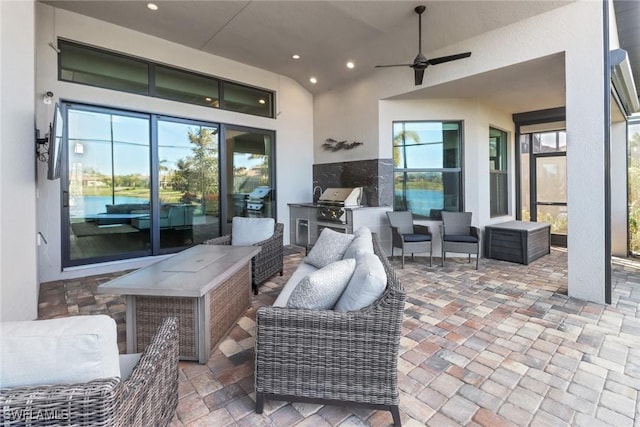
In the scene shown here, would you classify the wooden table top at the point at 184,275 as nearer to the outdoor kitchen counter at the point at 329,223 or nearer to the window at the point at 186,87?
the outdoor kitchen counter at the point at 329,223

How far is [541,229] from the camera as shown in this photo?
5207 millimetres

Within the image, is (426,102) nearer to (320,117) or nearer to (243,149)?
(320,117)

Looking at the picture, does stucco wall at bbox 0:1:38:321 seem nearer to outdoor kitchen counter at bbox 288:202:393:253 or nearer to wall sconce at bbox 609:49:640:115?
outdoor kitchen counter at bbox 288:202:393:253

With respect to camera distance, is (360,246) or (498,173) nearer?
(360,246)

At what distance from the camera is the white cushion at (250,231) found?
3.90 m

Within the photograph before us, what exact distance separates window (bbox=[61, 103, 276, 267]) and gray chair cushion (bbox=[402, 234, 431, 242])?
9.92 feet

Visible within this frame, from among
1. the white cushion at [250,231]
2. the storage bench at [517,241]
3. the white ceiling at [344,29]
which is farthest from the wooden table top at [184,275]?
the storage bench at [517,241]

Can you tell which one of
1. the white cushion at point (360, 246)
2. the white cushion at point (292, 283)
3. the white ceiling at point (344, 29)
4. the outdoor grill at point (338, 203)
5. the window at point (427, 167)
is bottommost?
the white cushion at point (292, 283)

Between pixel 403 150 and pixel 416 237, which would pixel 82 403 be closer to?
pixel 416 237

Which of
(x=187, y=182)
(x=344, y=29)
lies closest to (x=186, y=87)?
(x=187, y=182)

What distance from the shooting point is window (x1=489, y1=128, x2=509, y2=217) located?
5.84 meters

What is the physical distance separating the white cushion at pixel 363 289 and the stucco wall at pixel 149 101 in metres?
4.01

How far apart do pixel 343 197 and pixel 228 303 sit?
3355mm

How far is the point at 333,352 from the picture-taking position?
5.18 ft
